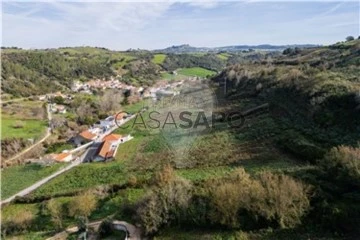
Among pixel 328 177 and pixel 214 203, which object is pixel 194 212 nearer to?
pixel 214 203

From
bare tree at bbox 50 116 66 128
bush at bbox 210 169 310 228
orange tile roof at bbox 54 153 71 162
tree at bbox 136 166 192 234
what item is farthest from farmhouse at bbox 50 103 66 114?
bush at bbox 210 169 310 228

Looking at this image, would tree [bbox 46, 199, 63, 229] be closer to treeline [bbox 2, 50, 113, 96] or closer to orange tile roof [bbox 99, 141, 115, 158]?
orange tile roof [bbox 99, 141, 115, 158]

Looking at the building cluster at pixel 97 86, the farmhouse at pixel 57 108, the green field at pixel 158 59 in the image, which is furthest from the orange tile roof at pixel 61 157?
the green field at pixel 158 59

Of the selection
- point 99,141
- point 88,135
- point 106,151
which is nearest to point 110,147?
point 106,151

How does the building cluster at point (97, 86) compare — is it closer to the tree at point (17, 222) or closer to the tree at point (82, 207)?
the tree at point (17, 222)

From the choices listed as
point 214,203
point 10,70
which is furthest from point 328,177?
point 10,70
